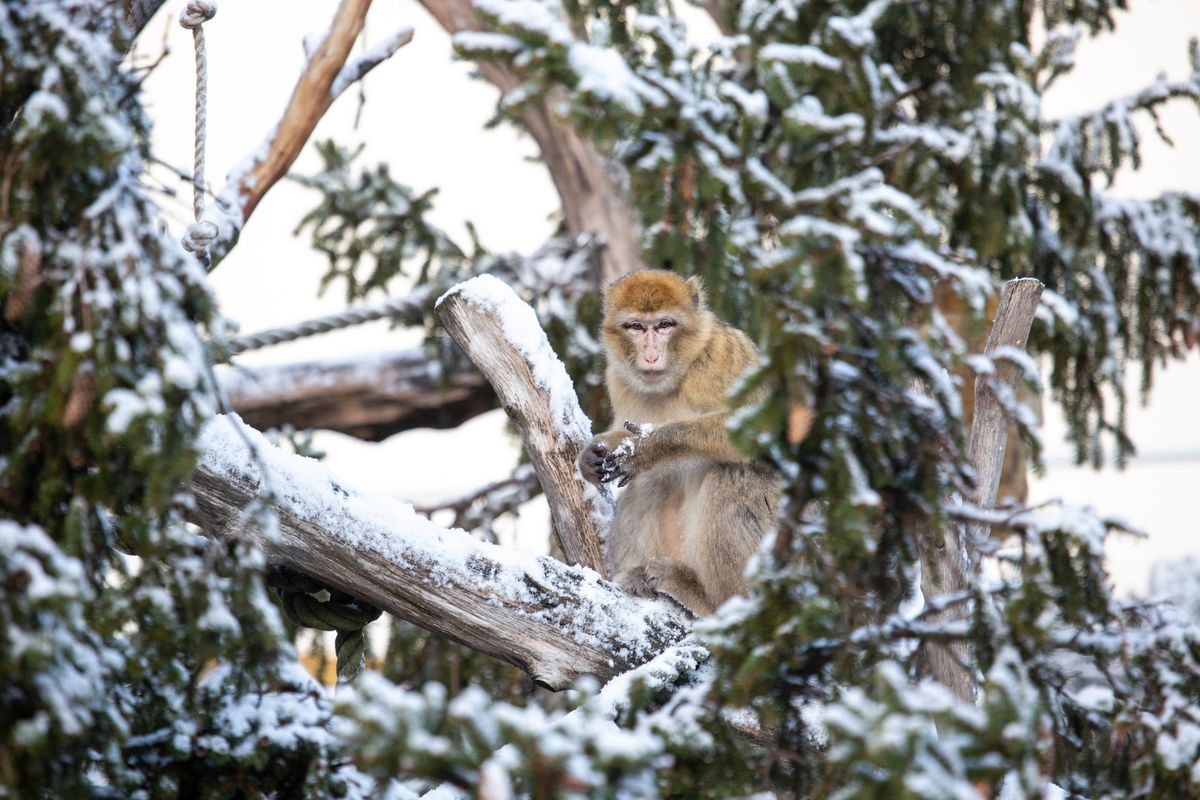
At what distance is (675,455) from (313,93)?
5.90 ft

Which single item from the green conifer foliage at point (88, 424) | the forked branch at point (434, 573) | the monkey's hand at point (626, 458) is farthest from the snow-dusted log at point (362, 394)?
the green conifer foliage at point (88, 424)

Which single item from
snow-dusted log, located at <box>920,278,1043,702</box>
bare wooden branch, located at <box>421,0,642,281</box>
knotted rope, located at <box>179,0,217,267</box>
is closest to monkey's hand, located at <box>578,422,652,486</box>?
snow-dusted log, located at <box>920,278,1043,702</box>

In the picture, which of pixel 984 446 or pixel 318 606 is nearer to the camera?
pixel 318 606

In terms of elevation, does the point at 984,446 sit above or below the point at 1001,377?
below

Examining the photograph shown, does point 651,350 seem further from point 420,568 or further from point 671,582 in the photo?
point 420,568

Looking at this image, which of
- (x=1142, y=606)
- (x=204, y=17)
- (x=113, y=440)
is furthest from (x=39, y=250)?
(x=1142, y=606)

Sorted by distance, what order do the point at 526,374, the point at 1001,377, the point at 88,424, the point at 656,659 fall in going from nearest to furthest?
1. the point at 88,424
2. the point at 656,659
3. the point at 1001,377
4. the point at 526,374

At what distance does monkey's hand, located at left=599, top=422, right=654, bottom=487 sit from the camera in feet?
11.3

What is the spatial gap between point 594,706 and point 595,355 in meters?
4.31

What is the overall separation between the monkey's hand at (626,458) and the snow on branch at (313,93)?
4.90 ft

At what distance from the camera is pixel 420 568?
2795 mm

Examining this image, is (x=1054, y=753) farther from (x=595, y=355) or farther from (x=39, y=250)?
(x=595, y=355)

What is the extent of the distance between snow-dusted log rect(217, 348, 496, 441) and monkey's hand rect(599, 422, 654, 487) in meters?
2.83

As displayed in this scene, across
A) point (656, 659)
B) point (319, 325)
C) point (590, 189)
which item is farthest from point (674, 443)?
point (590, 189)
